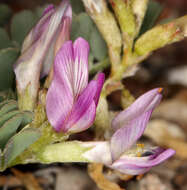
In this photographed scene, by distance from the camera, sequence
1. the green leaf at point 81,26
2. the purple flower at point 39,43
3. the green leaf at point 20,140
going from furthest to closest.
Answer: the green leaf at point 81,26
the purple flower at point 39,43
the green leaf at point 20,140

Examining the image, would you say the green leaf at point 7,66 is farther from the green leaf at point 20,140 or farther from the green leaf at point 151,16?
the green leaf at point 151,16

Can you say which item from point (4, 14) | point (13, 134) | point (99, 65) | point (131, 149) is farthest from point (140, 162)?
point (4, 14)

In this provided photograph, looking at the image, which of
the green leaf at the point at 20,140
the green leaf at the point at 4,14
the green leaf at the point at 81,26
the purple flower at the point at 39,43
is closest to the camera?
the green leaf at the point at 20,140

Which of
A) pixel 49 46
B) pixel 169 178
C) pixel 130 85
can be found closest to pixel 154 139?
pixel 169 178

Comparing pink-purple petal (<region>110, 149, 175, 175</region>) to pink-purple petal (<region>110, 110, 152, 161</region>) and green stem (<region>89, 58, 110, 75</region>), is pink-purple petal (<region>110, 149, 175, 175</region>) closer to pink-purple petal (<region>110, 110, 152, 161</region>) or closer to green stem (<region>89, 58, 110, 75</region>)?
pink-purple petal (<region>110, 110, 152, 161</region>)

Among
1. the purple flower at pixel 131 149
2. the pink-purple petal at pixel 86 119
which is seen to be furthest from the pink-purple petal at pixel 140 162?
the pink-purple petal at pixel 86 119
